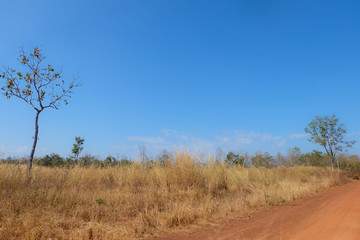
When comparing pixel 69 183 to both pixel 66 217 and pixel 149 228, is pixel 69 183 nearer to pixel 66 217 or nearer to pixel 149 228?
pixel 66 217

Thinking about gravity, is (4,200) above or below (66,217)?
above

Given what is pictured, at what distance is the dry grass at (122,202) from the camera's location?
429 centimetres

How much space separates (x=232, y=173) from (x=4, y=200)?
30.2 ft

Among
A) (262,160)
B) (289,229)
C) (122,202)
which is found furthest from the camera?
(262,160)

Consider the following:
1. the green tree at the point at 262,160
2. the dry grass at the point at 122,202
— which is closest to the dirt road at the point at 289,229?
the dry grass at the point at 122,202

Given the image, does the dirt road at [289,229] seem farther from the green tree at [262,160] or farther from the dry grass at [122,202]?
the green tree at [262,160]

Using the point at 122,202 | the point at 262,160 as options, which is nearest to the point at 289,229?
the point at 122,202

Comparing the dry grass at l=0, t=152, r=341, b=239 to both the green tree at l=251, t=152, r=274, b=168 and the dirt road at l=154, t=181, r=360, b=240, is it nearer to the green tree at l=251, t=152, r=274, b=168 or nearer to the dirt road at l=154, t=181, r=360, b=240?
the dirt road at l=154, t=181, r=360, b=240

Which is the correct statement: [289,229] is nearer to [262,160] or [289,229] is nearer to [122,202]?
[122,202]

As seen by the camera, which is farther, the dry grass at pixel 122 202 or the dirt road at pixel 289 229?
the dry grass at pixel 122 202

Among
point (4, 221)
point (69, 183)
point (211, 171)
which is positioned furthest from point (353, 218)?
point (69, 183)

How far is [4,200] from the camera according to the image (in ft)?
16.5

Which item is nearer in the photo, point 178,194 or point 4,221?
point 4,221

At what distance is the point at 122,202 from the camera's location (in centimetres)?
664
